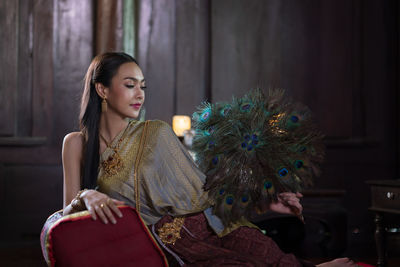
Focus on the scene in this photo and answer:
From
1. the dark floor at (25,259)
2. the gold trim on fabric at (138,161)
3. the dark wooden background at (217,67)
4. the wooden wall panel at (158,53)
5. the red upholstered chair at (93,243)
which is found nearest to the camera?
the red upholstered chair at (93,243)

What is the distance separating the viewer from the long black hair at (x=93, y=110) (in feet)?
6.09

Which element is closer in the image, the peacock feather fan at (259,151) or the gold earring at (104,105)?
the peacock feather fan at (259,151)

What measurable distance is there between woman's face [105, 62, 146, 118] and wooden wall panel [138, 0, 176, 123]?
2371 millimetres

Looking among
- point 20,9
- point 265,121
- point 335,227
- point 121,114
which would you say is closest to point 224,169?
point 265,121

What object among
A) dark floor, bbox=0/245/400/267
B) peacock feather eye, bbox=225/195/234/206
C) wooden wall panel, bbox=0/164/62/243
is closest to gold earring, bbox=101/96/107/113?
peacock feather eye, bbox=225/195/234/206

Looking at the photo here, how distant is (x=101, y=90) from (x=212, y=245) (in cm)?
78

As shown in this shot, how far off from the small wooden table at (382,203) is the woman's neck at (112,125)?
178cm

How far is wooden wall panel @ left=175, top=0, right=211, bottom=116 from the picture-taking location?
4316 millimetres

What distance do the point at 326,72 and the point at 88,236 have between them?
3419mm

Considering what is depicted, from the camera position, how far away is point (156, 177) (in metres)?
1.82

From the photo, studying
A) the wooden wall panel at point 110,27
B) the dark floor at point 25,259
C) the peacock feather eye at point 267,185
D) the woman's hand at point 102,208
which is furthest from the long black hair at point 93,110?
the wooden wall panel at point 110,27

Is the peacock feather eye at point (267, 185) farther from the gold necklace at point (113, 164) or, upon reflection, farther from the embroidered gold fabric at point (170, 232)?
the gold necklace at point (113, 164)

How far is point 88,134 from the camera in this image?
1923 millimetres

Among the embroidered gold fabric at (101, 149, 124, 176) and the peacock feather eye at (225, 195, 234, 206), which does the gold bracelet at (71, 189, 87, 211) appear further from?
the peacock feather eye at (225, 195, 234, 206)
